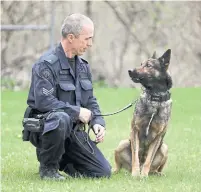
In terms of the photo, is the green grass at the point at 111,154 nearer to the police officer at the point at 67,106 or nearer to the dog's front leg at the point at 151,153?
the dog's front leg at the point at 151,153

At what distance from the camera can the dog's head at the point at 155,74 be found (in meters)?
7.42

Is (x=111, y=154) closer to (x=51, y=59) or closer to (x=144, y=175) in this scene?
(x=144, y=175)

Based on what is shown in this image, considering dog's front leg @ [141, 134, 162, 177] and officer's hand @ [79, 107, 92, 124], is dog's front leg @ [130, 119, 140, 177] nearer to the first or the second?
dog's front leg @ [141, 134, 162, 177]

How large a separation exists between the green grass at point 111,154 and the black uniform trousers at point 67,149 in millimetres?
216

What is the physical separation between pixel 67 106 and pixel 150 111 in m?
1.09

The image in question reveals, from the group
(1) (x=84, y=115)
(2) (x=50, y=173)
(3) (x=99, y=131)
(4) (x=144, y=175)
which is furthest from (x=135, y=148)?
(2) (x=50, y=173)

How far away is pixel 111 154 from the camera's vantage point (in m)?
9.22

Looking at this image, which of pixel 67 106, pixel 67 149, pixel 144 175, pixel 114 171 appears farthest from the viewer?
pixel 114 171

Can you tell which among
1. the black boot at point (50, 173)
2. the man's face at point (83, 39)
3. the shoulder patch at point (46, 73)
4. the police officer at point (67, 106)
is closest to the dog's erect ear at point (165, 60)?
the police officer at point (67, 106)

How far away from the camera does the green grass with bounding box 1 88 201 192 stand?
6442 millimetres

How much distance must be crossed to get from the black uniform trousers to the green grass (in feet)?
0.71

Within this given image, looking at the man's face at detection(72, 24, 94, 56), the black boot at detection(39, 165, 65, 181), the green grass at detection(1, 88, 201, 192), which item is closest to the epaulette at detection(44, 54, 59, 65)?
the man's face at detection(72, 24, 94, 56)

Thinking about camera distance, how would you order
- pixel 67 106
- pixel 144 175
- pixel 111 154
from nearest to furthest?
pixel 67 106
pixel 144 175
pixel 111 154

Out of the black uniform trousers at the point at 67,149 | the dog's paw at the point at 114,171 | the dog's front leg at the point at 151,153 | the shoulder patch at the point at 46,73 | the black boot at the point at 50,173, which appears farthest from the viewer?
the dog's paw at the point at 114,171
